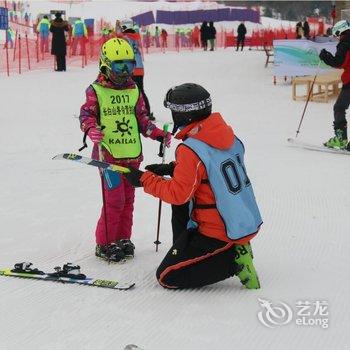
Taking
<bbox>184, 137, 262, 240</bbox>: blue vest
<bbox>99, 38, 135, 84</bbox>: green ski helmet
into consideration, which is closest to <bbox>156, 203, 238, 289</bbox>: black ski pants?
<bbox>184, 137, 262, 240</bbox>: blue vest

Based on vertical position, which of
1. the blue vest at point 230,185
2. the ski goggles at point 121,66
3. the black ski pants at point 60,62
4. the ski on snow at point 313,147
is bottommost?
the ski on snow at point 313,147

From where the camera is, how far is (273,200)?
6.00m

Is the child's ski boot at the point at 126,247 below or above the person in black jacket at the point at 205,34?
below

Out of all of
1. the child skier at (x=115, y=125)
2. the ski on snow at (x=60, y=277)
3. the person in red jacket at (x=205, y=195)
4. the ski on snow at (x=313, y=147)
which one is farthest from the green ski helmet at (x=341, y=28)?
the ski on snow at (x=60, y=277)

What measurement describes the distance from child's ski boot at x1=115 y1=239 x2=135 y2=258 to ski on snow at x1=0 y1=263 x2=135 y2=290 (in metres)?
0.50

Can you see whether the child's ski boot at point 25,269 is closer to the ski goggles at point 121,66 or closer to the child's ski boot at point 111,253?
the child's ski boot at point 111,253

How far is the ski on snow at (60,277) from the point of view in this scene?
152 inches

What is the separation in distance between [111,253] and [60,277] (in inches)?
19.4

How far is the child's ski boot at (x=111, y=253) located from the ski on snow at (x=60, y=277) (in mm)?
381

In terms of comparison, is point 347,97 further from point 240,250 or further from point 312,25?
point 312,25

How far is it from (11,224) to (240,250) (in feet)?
7.77

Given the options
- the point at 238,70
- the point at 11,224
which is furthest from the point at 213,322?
the point at 238,70

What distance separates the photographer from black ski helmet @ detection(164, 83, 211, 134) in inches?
141

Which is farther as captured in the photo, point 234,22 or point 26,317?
point 234,22
